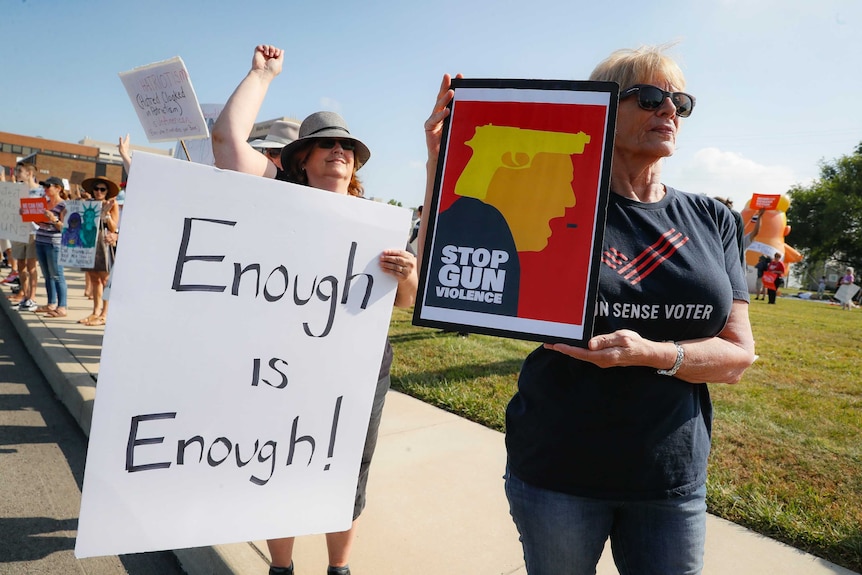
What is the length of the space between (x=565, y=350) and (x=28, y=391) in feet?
17.2

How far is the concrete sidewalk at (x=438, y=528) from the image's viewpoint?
248cm

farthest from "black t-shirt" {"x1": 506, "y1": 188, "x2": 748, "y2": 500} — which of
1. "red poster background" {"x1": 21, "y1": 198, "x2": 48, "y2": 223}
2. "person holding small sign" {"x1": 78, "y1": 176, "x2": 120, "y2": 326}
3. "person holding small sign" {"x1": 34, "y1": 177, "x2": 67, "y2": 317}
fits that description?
"red poster background" {"x1": 21, "y1": 198, "x2": 48, "y2": 223}

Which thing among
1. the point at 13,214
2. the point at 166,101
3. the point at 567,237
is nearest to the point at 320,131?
the point at 567,237

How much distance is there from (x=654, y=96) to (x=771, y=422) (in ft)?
13.6

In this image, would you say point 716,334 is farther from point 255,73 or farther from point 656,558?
point 255,73

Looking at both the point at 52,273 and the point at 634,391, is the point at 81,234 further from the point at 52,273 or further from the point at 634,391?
the point at 634,391

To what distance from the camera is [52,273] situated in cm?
754

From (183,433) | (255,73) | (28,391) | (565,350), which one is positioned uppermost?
(255,73)

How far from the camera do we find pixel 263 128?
7305 millimetres

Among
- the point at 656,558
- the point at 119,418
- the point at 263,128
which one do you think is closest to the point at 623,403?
the point at 656,558

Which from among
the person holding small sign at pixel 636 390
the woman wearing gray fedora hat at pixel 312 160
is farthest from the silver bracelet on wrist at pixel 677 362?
the woman wearing gray fedora hat at pixel 312 160

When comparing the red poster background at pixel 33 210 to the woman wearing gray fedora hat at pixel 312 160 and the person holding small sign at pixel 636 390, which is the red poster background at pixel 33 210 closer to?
the woman wearing gray fedora hat at pixel 312 160

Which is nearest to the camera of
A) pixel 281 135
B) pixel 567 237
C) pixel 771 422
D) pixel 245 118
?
pixel 567 237

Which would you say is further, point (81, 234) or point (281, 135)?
point (81, 234)
